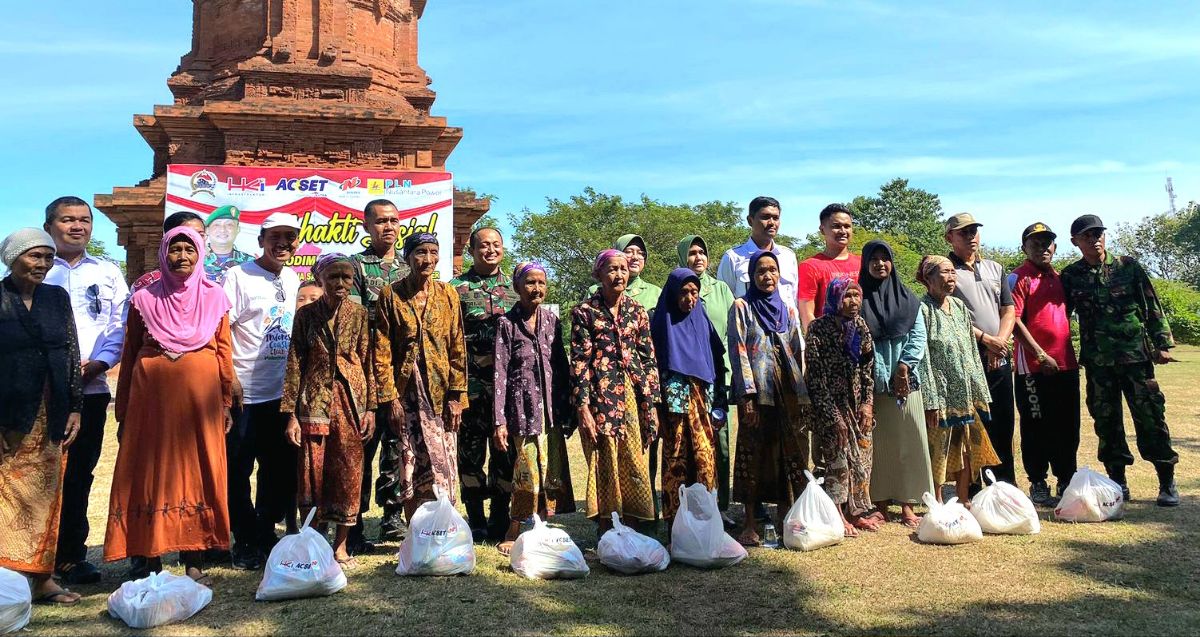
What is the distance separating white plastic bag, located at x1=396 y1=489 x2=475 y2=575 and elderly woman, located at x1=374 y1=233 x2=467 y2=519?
0.27 metres

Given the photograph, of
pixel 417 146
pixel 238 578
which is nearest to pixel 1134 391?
pixel 238 578

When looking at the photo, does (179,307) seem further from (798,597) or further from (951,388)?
(951,388)

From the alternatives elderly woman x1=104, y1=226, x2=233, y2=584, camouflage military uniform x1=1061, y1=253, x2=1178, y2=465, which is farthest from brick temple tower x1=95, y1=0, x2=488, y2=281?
camouflage military uniform x1=1061, y1=253, x2=1178, y2=465

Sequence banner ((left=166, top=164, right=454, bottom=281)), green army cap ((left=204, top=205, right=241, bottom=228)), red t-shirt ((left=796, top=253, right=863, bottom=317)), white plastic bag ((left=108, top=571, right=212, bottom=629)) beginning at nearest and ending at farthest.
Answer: white plastic bag ((left=108, top=571, right=212, bottom=629)) → red t-shirt ((left=796, top=253, right=863, bottom=317)) → green army cap ((left=204, top=205, right=241, bottom=228)) → banner ((left=166, top=164, right=454, bottom=281))

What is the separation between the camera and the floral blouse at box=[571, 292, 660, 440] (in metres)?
4.16

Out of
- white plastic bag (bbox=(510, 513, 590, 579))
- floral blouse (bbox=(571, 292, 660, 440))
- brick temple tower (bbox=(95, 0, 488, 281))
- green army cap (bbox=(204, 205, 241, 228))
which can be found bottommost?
white plastic bag (bbox=(510, 513, 590, 579))

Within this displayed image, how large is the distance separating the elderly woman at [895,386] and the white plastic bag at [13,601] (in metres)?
4.09

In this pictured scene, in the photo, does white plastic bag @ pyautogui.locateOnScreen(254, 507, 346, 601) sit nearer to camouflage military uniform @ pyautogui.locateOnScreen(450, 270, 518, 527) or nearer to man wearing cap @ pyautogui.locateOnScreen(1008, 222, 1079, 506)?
camouflage military uniform @ pyautogui.locateOnScreen(450, 270, 518, 527)

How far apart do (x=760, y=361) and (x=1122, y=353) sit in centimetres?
260

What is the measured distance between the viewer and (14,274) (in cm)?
348

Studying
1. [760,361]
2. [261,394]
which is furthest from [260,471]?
[760,361]

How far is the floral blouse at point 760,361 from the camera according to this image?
4406 mm

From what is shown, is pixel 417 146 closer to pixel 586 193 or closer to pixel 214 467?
pixel 214 467

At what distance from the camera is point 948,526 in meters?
4.22
